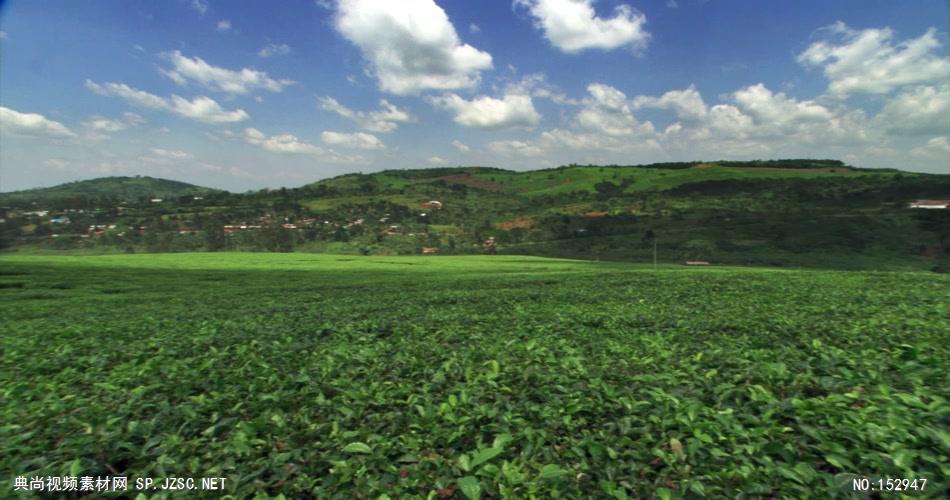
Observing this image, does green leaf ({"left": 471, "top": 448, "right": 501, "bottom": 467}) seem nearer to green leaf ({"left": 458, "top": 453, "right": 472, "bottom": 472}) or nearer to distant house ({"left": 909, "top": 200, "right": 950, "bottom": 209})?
green leaf ({"left": 458, "top": 453, "right": 472, "bottom": 472})

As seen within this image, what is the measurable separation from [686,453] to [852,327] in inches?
392

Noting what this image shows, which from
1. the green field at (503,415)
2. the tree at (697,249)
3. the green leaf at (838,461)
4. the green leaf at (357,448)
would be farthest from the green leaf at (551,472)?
the tree at (697,249)

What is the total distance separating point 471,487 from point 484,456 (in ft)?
1.50

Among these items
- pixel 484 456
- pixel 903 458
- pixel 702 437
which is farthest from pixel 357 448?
pixel 903 458

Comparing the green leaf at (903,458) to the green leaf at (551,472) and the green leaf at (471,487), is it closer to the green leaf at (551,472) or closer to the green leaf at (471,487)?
the green leaf at (551,472)

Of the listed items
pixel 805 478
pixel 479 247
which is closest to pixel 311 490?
pixel 805 478

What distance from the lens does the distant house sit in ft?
537

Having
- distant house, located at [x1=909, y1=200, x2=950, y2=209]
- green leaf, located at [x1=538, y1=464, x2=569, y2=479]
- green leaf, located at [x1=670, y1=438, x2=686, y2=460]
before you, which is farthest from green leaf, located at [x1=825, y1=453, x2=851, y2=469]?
distant house, located at [x1=909, y1=200, x2=950, y2=209]

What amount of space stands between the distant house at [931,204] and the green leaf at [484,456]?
228887 millimetres

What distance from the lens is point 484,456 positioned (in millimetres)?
4754

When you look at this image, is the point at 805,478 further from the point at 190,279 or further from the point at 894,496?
the point at 190,279

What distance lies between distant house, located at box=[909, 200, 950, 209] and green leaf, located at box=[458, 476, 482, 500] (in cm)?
22935

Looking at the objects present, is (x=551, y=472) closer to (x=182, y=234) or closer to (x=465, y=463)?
(x=465, y=463)

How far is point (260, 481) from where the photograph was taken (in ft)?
15.5
